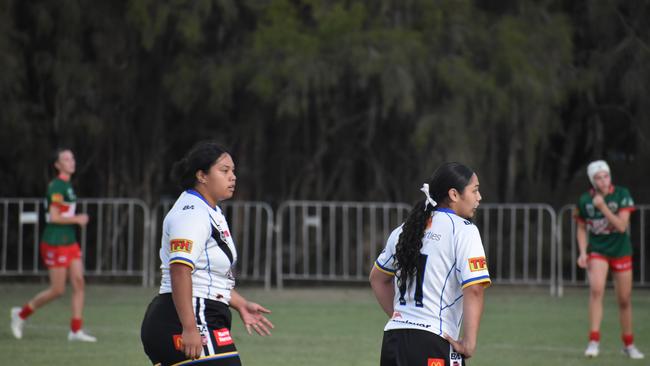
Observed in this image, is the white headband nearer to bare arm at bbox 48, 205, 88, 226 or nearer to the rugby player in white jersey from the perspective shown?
bare arm at bbox 48, 205, 88, 226

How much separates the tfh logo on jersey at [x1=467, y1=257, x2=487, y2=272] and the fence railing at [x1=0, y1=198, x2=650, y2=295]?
45.3 feet

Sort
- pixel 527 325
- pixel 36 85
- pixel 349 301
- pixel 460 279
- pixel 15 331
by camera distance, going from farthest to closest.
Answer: pixel 36 85 < pixel 349 301 < pixel 527 325 < pixel 15 331 < pixel 460 279

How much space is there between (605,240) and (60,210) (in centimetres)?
587

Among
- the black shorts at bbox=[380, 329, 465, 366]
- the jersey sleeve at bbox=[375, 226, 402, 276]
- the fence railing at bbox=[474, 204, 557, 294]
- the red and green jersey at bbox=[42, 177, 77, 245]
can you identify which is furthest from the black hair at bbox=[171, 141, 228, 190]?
the fence railing at bbox=[474, 204, 557, 294]

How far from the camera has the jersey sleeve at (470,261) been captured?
5656 millimetres

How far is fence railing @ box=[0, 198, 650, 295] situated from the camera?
771 inches

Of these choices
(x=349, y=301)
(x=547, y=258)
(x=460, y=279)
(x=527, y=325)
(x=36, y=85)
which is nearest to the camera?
(x=460, y=279)

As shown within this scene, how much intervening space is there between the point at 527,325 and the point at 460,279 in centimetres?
920

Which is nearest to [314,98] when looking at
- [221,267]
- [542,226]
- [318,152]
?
[318,152]

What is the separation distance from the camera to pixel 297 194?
21.6 m

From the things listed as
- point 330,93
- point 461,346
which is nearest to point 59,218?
point 461,346

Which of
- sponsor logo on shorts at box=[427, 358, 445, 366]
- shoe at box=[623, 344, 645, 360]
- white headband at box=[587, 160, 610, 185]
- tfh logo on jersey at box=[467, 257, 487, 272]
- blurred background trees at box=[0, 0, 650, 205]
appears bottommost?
shoe at box=[623, 344, 645, 360]

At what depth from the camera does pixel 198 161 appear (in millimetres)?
6117

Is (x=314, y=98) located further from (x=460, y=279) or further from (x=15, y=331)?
(x=460, y=279)
